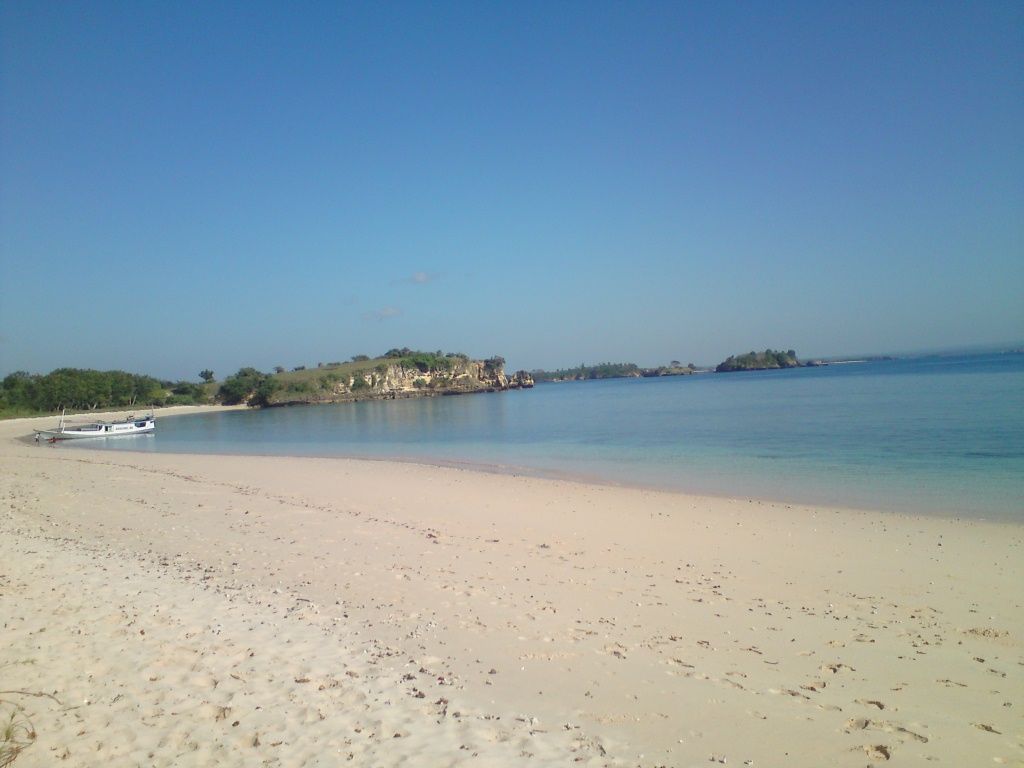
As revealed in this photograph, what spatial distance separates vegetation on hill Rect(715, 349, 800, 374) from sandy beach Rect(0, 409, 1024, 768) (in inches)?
6335

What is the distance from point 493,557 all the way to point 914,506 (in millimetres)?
9004

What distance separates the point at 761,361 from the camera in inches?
6378

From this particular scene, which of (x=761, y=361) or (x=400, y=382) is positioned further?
(x=761, y=361)

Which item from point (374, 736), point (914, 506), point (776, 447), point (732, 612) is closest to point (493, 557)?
point (732, 612)

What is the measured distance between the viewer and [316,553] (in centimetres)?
834

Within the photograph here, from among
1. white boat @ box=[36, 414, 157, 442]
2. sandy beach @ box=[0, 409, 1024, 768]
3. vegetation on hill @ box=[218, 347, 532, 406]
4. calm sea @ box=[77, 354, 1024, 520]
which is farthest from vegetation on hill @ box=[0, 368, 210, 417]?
sandy beach @ box=[0, 409, 1024, 768]

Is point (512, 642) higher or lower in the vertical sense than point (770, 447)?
higher

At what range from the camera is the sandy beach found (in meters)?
3.76

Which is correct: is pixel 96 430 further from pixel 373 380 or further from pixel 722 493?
pixel 373 380

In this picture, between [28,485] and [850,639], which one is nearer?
[850,639]

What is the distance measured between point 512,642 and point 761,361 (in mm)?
170586

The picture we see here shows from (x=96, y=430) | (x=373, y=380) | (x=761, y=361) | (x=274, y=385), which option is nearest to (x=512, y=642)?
(x=96, y=430)

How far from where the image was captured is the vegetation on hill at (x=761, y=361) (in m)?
160

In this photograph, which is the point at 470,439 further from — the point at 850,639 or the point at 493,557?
the point at 850,639
